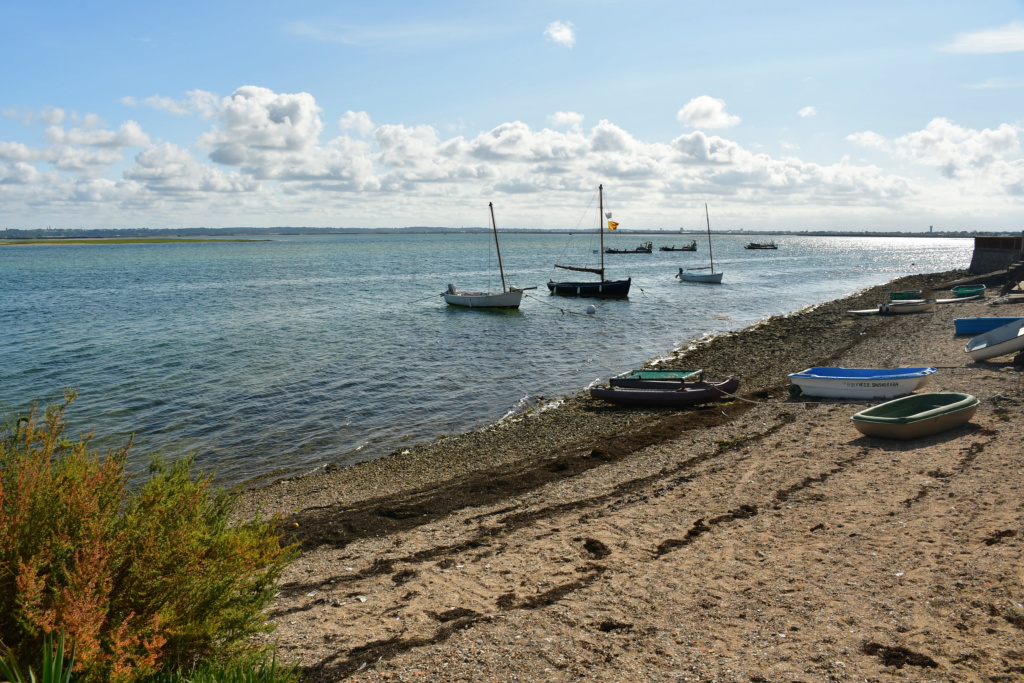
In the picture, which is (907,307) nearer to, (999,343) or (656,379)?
(999,343)

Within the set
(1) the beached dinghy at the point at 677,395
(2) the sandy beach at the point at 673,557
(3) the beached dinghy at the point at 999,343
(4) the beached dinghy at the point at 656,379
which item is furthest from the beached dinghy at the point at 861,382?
(3) the beached dinghy at the point at 999,343

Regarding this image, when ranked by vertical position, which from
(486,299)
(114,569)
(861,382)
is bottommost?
(861,382)

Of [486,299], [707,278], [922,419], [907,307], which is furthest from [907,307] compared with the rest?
[707,278]

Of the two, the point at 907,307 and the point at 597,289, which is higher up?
the point at 597,289

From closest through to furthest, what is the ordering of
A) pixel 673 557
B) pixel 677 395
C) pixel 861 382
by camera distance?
pixel 673 557, pixel 861 382, pixel 677 395

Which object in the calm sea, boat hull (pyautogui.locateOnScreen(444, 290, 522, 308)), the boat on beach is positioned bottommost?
the calm sea

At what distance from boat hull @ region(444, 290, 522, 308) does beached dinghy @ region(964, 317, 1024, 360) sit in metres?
29.6

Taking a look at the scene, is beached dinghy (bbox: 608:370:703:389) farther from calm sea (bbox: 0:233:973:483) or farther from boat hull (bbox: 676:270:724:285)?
boat hull (bbox: 676:270:724:285)

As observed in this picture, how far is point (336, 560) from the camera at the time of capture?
10172mm

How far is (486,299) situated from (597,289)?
1277 centimetres

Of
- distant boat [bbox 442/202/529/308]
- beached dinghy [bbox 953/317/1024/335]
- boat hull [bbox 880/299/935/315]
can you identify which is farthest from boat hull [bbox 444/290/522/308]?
beached dinghy [bbox 953/317/1024/335]

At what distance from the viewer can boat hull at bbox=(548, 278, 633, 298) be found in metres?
55.8

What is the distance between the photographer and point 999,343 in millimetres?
20969

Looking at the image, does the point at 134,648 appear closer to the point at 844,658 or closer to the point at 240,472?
the point at 844,658
